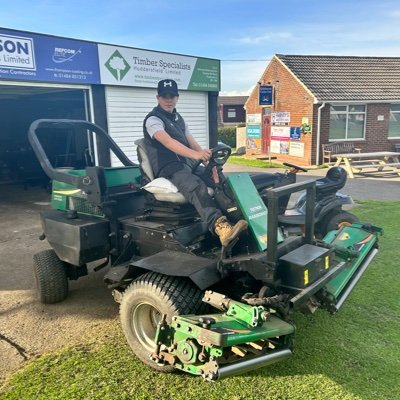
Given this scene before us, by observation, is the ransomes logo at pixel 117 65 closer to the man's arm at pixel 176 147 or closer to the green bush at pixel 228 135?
the man's arm at pixel 176 147

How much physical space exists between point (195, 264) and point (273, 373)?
91cm

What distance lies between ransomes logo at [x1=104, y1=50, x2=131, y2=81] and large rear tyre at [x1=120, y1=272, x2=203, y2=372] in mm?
7740

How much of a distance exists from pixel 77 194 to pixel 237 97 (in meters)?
46.1

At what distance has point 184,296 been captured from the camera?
282cm

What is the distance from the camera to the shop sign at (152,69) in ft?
31.7

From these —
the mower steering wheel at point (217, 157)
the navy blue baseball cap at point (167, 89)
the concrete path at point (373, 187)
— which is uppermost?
the navy blue baseball cap at point (167, 89)

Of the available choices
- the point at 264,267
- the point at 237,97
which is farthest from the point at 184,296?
the point at 237,97

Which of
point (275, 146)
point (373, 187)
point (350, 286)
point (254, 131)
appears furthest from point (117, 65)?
point (254, 131)

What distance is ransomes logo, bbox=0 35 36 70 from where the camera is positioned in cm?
786

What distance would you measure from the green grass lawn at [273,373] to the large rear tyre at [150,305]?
141 millimetres

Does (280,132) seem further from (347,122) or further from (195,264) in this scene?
(195,264)

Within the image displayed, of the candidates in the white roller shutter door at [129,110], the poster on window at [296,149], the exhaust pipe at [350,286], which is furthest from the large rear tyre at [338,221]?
the poster on window at [296,149]

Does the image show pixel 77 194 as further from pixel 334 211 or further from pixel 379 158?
pixel 379 158

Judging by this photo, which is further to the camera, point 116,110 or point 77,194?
point 116,110
